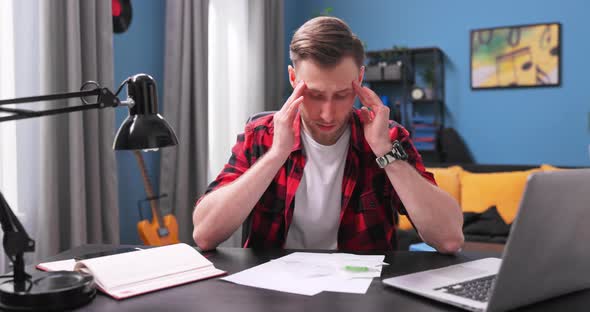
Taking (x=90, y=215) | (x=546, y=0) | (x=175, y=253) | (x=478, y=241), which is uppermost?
(x=546, y=0)

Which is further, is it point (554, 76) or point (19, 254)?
point (554, 76)

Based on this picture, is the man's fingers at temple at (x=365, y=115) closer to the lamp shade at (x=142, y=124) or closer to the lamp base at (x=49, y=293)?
the lamp shade at (x=142, y=124)

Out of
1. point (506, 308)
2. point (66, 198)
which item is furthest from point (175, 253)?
point (66, 198)

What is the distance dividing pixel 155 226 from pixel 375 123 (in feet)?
5.70

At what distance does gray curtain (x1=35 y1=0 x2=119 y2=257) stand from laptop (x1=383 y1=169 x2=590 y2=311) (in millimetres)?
1756

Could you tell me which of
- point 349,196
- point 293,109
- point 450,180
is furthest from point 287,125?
point 450,180

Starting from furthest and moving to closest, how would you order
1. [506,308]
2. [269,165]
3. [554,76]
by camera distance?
[554,76] < [269,165] < [506,308]

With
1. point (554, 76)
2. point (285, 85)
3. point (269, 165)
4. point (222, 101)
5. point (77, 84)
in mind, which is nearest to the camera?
point (269, 165)

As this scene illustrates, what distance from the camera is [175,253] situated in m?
1.16

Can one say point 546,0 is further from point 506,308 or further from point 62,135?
point 506,308

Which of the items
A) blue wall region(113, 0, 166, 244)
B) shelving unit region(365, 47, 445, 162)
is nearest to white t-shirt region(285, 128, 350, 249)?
blue wall region(113, 0, 166, 244)

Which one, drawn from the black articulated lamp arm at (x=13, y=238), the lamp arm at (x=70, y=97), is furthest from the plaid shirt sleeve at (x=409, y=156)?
the black articulated lamp arm at (x=13, y=238)

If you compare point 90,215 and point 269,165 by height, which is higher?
point 269,165

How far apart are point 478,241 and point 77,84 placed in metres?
2.51
